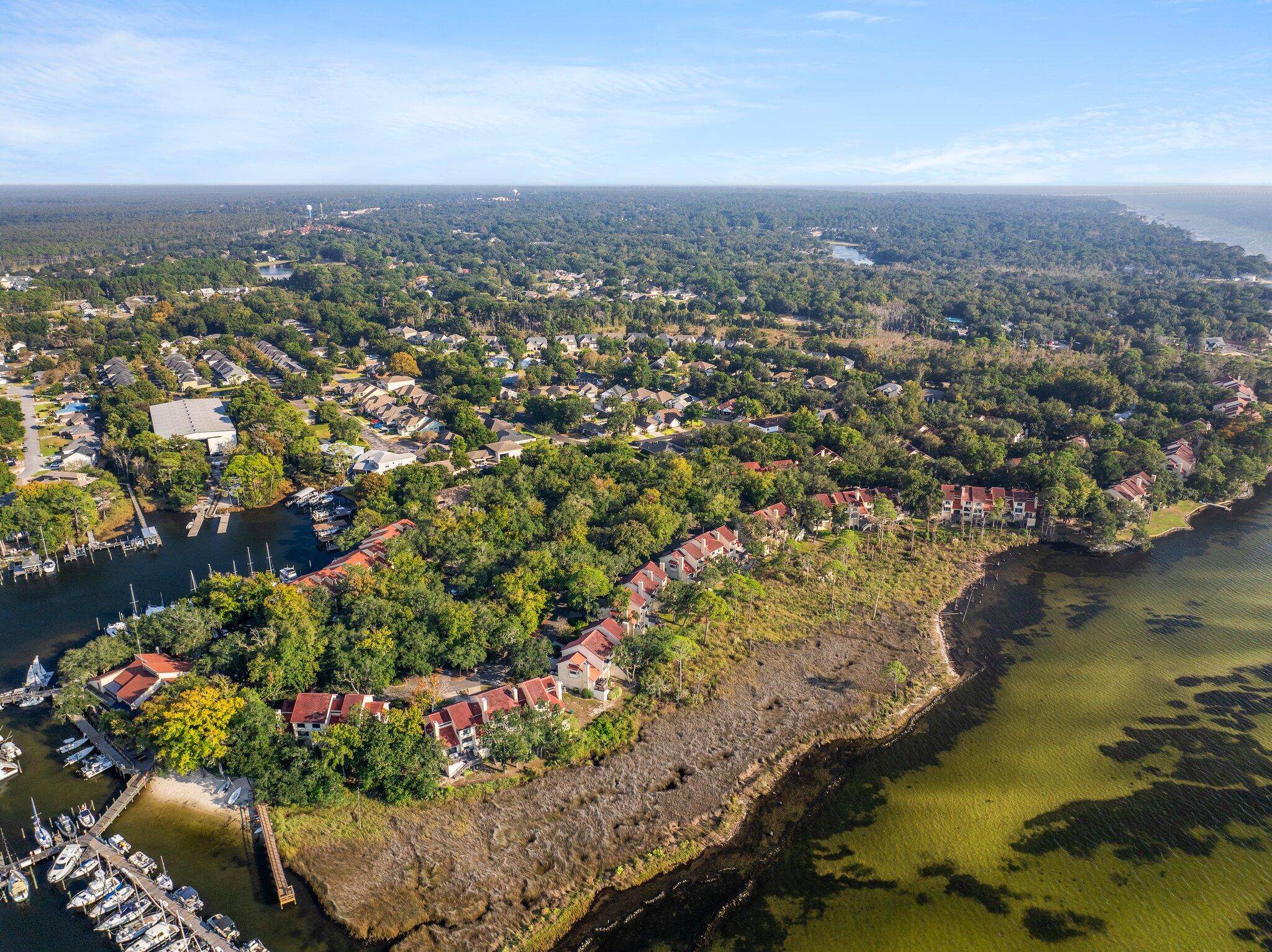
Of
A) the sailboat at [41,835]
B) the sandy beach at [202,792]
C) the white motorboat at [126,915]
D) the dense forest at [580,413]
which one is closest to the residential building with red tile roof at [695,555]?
the dense forest at [580,413]

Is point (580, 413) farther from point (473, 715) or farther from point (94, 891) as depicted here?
point (94, 891)

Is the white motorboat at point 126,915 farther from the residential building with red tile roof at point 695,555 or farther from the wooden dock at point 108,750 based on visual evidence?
the residential building with red tile roof at point 695,555

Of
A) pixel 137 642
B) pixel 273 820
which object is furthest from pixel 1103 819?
pixel 137 642

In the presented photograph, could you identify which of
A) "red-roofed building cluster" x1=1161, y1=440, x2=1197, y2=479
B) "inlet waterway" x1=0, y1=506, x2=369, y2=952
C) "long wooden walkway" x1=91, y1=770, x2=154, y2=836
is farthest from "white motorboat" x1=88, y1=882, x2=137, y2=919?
Answer: "red-roofed building cluster" x1=1161, y1=440, x2=1197, y2=479

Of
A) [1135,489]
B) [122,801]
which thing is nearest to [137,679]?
[122,801]

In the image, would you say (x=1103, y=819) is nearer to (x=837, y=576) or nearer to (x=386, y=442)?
(x=837, y=576)

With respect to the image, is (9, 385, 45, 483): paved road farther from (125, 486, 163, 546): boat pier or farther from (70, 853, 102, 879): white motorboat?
(70, 853, 102, 879): white motorboat
